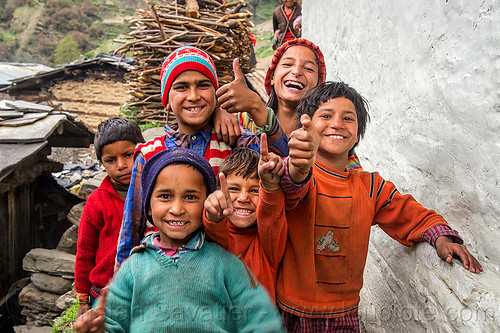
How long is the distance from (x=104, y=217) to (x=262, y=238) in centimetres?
112

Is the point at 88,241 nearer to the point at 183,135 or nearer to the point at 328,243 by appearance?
the point at 183,135

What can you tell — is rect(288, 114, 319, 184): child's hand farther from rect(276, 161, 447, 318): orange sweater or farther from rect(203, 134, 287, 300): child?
rect(276, 161, 447, 318): orange sweater

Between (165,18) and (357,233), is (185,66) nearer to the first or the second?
(357,233)

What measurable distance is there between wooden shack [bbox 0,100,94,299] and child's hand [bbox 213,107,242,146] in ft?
11.0

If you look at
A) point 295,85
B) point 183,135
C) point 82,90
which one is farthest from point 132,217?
point 82,90

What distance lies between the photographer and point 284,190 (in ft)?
4.23

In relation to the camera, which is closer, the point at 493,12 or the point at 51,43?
the point at 493,12

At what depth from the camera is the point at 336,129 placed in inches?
61.1

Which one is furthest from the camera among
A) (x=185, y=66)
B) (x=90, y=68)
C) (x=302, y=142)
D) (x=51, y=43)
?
(x=51, y=43)

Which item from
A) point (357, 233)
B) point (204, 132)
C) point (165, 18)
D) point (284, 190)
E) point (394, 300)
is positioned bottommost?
point (394, 300)

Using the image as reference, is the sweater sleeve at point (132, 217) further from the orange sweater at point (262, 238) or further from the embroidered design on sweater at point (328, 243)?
the embroidered design on sweater at point (328, 243)

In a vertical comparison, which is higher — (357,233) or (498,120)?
(498,120)

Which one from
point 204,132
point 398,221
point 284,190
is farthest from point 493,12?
point 204,132

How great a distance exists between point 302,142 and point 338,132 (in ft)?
1.51
